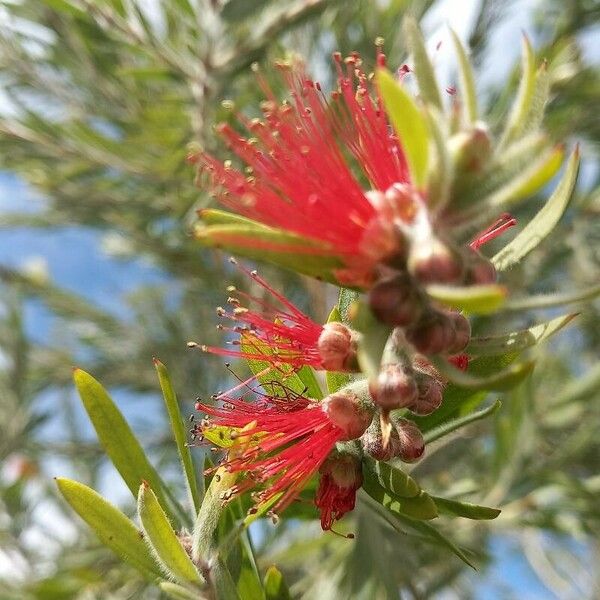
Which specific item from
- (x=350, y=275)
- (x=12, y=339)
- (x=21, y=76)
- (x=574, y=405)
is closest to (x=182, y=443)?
(x=350, y=275)

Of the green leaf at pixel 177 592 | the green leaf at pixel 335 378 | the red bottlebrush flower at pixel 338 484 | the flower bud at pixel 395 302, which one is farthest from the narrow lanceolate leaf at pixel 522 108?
the green leaf at pixel 177 592

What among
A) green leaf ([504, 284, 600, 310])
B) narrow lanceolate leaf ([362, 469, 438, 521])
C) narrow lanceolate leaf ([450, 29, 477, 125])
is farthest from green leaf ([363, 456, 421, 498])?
narrow lanceolate leaf ([450, 29, 477, 125])

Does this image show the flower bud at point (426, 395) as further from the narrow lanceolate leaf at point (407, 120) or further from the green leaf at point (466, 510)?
the narrow lanceolate leaf at point (407, 120)

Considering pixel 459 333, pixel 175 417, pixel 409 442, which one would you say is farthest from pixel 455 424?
pixel 175 417

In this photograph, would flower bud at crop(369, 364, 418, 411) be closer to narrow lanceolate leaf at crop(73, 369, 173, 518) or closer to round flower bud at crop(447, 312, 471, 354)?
round flower bud at crop(447, 312, 471, 354)

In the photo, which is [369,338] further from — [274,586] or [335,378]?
[274,586]

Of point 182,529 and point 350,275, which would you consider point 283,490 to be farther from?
point 350,275

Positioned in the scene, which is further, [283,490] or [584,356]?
[584,356]
